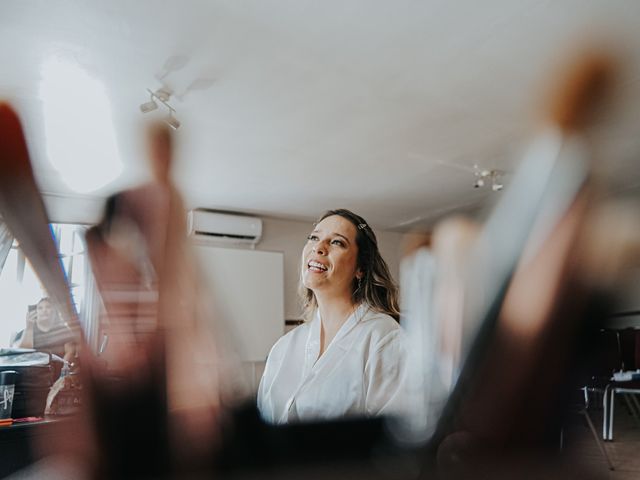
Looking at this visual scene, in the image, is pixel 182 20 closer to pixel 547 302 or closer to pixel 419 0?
pixel 419 0

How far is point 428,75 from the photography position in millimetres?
1720

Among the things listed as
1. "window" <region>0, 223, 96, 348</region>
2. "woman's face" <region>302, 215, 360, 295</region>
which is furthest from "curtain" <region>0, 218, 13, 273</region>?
"woman's face" <region>302, 215, 360, 295</region>

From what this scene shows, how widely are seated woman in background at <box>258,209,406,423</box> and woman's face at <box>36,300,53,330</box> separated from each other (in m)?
0.17

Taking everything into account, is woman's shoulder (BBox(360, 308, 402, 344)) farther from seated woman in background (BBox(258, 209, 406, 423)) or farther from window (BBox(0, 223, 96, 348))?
window (BBox(0, 223, 96, 348))

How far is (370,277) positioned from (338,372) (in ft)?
0.41

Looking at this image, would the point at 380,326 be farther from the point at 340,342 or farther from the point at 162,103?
the point at 162,103

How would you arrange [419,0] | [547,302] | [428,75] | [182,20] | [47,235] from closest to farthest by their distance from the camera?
1. [47,235]
2. [547,302]
3. [182,20]
4. [419,0]
5. [428,75]

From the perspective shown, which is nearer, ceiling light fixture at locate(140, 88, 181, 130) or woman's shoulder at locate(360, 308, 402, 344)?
ceiling light fixture at locate(140, 88, 181, 130)

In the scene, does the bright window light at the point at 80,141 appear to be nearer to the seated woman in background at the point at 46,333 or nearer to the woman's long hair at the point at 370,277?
the seated woman in background at the point at 46,333

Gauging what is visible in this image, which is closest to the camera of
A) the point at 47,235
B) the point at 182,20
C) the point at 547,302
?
the point at 47,235

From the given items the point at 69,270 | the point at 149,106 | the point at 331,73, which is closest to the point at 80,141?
the point at 149,106

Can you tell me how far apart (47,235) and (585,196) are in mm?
400

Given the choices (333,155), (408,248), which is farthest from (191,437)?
(333,155)

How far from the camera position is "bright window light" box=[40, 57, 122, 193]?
291mm
